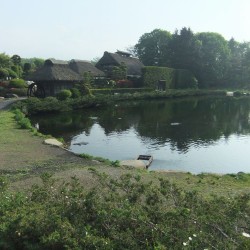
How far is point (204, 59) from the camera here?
259 ft

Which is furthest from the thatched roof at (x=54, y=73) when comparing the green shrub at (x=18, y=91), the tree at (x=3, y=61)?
the tree at (x=3, y=61)

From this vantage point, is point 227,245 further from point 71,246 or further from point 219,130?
point 219,130

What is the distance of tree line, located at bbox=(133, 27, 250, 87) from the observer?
77062mm

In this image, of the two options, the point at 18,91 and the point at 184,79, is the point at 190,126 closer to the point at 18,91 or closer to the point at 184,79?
the point at 18,91

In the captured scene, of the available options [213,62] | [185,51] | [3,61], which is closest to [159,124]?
[3,61]

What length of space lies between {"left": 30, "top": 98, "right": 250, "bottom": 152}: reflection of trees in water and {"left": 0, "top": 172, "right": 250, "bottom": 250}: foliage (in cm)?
1559

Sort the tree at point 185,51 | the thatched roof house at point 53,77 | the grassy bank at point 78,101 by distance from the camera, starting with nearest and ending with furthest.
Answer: the grassy bank at point 78,101 < the thatched roof house at point 53,77 < the tree at point 185,51

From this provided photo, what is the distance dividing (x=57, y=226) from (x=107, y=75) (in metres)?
60.0

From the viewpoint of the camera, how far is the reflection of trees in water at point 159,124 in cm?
2619

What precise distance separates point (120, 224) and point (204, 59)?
251 ft

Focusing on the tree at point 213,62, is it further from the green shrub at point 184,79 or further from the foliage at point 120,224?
the foliage at point 120,224

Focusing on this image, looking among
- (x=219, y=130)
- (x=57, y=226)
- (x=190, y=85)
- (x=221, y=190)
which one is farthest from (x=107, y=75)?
(x=57, y=226)

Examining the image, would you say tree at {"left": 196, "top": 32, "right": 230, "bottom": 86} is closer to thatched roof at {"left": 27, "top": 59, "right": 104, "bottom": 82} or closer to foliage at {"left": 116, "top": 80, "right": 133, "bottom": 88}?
foliage at {"left": 116, "top": 80, "right": 133, "bottom": 88}

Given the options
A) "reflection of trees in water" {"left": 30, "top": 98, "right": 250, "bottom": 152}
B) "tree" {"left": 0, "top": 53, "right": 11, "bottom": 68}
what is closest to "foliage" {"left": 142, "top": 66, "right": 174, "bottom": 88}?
"reflection of trees in water" {"left": 30, "top": 98, "right": 250, "bottom": 152}
